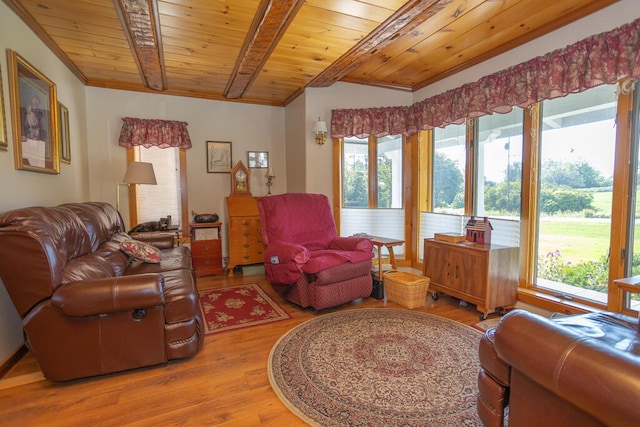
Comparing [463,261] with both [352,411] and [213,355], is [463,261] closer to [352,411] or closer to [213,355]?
[352,411]

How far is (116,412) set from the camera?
5.19 feet

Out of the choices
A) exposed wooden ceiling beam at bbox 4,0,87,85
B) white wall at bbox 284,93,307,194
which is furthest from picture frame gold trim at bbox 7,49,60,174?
white wall at bbox 284,93,307,194

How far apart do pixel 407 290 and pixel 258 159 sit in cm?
280

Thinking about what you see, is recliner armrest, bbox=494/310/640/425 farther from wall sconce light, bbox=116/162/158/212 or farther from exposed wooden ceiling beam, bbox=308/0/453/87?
wall sconce light, bbox=116/162/158/212

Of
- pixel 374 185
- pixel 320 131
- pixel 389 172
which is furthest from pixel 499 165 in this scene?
pixel 320 131

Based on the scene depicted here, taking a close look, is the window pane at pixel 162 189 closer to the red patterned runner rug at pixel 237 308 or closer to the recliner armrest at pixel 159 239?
the recliner armrest at pixel 159 239

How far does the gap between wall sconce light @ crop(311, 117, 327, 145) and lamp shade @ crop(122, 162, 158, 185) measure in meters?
1.92

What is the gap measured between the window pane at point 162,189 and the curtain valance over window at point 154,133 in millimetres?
167

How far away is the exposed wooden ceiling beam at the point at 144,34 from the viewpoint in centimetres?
221

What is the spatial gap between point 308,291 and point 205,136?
2.74m

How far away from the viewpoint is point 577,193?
254cm

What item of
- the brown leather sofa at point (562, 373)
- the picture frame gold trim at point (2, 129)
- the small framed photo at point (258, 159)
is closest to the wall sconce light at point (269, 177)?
the small framed photo at point (258, 159)

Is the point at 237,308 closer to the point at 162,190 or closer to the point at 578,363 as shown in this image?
the point at 162,190

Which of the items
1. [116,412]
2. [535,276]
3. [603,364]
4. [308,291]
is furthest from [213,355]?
[535,276]
